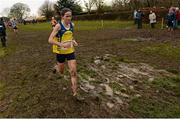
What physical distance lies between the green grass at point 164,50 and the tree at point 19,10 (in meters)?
115

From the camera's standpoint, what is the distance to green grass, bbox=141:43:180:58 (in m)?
15.0

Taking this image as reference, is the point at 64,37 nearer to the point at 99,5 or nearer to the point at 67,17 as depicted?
the point at 67,17

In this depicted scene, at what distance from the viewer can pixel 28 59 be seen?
15820mm

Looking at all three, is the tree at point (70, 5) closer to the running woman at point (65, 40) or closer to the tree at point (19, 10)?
the tree at point (19, 10)

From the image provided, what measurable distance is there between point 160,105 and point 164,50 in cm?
879

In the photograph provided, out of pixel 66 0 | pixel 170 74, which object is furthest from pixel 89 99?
pixel 66 0

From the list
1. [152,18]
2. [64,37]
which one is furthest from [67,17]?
[152,18]

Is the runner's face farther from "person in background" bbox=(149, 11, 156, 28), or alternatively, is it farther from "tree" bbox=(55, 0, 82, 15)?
"tree" bbox=(55, 0, 82, 15)

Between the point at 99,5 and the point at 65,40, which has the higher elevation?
the point at 65,40

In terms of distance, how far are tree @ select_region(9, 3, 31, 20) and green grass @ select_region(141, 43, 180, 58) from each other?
11504 centimetres

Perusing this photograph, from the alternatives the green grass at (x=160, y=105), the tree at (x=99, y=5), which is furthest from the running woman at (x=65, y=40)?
the tree at (x=99, y=5)

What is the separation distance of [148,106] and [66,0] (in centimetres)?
7330

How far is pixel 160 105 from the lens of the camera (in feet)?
25.5

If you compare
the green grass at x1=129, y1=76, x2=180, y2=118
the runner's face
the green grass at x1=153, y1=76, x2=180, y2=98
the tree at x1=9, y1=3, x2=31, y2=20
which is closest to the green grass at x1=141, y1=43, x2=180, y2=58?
the green grass at x1=153, y1=76, x2=180, y2=98
